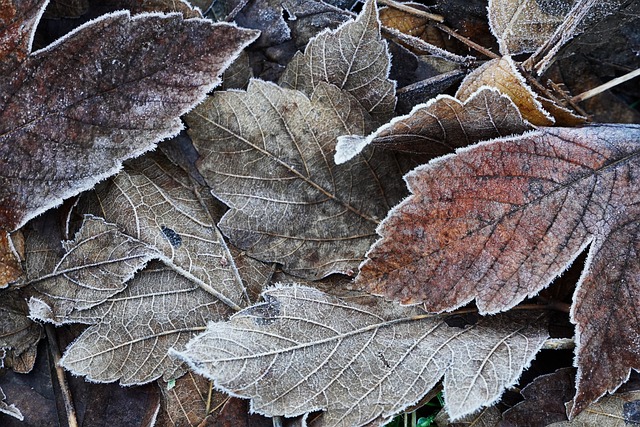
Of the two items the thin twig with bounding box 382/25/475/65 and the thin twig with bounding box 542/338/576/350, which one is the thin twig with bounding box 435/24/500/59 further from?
the thin twig with bounding box 542/338/576/350

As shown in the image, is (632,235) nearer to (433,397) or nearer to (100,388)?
(433,397)

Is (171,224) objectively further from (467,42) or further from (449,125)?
(467,42)

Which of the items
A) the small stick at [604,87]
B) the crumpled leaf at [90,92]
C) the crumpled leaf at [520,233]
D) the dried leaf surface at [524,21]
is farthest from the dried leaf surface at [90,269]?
the small stick at [604,87]

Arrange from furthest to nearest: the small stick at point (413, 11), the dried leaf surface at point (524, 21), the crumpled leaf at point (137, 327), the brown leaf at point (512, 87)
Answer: the small stick at point (413, 11) < the dried leaf surface at point (524, 21) < the crumpled leaf at point (137, 327) < the brown leaf at point (512, 87)

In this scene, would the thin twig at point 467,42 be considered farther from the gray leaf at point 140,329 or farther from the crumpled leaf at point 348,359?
the gray leaf at point 140,329

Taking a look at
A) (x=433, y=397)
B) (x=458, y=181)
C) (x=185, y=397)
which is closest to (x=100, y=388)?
(x=185, y=397)

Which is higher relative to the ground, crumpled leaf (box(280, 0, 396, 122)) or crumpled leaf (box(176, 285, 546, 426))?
crumpled leaf (box(280, 0, 396, 122))

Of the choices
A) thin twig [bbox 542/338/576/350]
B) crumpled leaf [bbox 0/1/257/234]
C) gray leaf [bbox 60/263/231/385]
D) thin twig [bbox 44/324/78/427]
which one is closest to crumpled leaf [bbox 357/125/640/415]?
thin twig [bbox 542/338/576/350]
